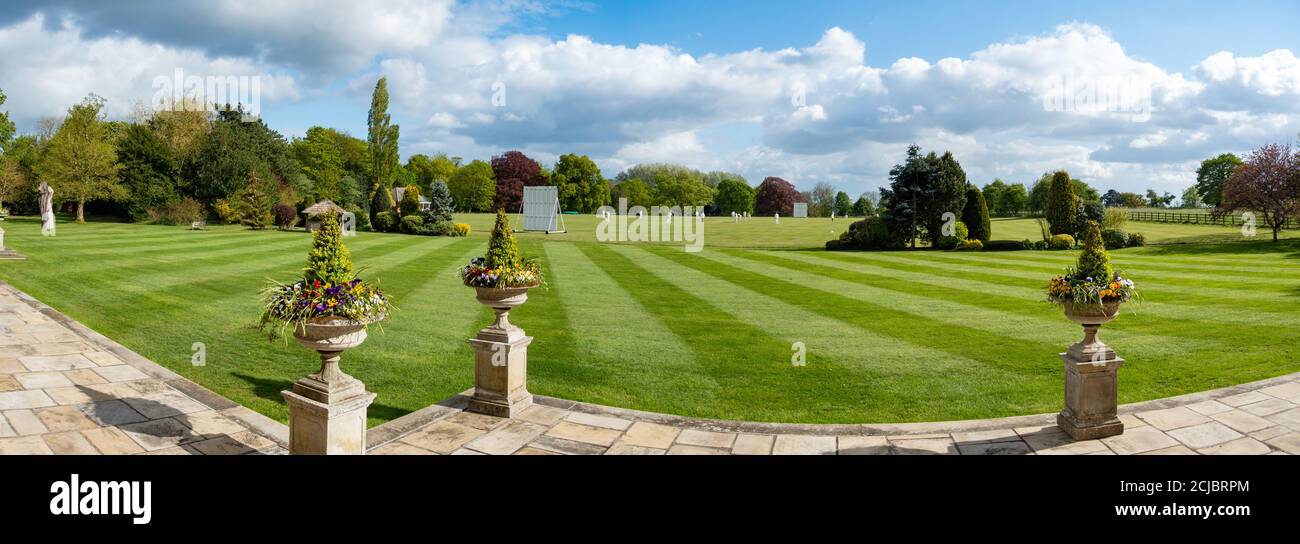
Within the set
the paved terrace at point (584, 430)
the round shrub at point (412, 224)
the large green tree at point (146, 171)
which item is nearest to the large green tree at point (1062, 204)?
the paved terrace at point (584, 430)

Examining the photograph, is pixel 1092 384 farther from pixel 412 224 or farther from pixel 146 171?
pixel 146 171

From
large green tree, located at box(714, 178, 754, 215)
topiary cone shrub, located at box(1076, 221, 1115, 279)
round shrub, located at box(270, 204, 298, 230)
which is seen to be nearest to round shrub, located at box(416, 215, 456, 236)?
round shrub, located at box(270, 204, 298, 230)

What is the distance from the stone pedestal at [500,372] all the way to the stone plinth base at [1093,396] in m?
5.52

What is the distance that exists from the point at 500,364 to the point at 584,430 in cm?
126

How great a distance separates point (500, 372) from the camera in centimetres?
691

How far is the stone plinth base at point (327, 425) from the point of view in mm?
5000

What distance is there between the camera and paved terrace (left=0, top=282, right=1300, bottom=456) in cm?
590

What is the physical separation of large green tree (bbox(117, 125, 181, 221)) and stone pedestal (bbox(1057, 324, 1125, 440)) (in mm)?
60393

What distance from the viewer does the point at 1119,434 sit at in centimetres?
630

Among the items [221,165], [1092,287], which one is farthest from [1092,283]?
[221,165]

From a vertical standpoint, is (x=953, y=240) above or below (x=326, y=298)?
above

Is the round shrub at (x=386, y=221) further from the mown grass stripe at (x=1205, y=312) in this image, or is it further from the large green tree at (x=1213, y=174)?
the large green tree at (x=1213, y=174)

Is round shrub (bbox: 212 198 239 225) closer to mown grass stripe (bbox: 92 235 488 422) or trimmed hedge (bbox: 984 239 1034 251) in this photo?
mown grass stripe (bbox: 92 235 488 422)
